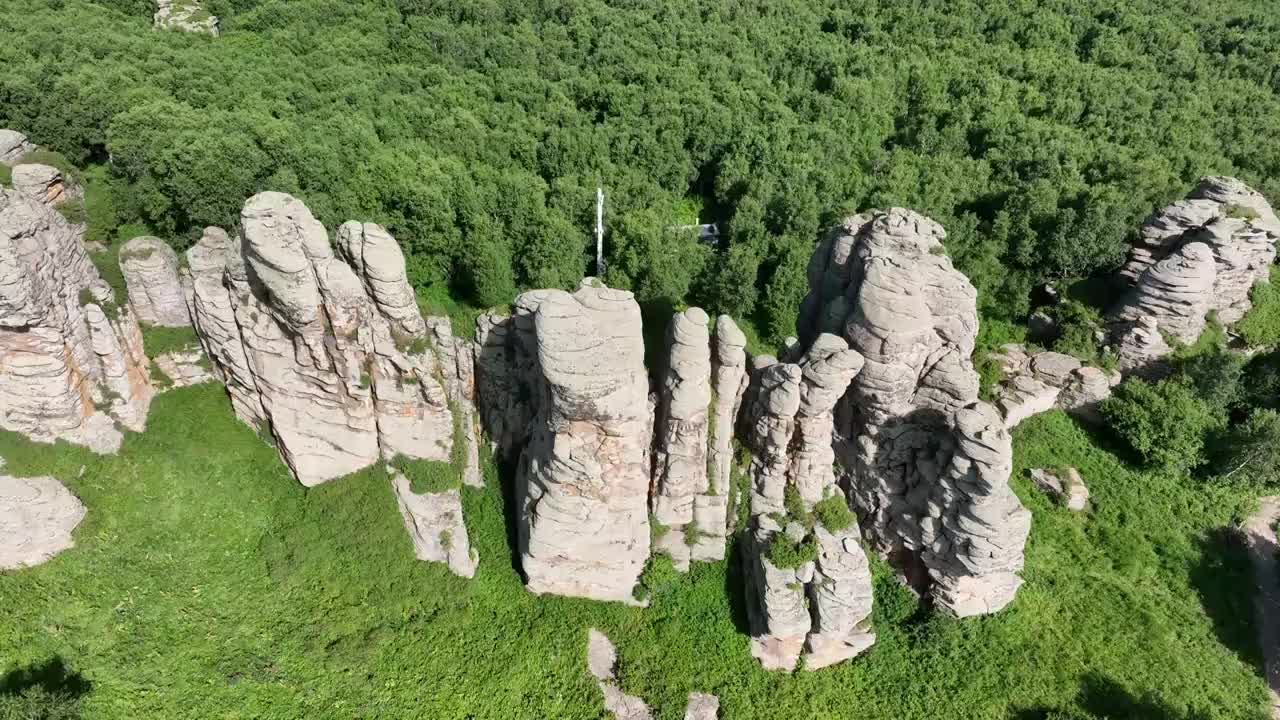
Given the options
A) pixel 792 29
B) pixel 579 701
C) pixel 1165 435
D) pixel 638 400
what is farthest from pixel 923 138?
pixel 579 701

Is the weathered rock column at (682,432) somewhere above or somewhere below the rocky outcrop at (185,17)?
below

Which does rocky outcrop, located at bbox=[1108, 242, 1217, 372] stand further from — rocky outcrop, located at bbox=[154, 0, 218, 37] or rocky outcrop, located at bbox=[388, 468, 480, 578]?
rocky outcrop, located at bbox=[154, 0, 218, 37]

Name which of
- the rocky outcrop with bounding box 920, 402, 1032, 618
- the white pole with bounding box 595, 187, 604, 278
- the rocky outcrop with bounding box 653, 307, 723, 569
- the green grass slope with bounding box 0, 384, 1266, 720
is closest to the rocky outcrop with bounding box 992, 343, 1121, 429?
the green grass slope with bounding box 0, 384, 1266, 720

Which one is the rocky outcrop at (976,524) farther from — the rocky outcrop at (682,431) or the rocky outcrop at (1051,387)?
the rocky outcrop at (1051,387)

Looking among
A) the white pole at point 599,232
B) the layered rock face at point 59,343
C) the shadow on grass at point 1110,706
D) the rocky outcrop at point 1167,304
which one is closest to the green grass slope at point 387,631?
the shadow on grass at point 1110,706

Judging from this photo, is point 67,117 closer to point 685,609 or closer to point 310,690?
point 310,690
